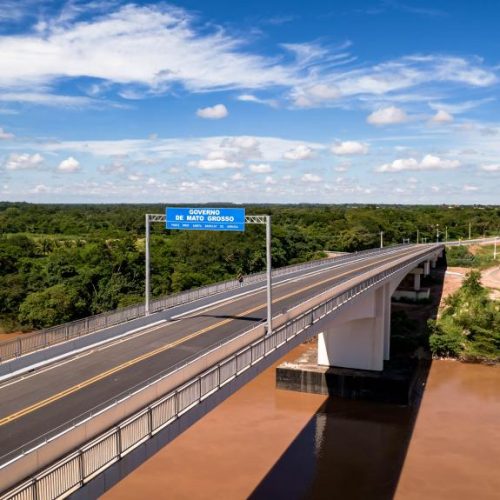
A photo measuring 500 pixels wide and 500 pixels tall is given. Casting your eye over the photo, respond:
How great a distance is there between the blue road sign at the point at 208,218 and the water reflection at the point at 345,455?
1165 centimetres

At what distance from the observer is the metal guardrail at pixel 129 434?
10.5 meters

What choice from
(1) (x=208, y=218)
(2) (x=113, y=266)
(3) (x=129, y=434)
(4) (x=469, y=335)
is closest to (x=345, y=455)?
(1) (x=208, y=218)

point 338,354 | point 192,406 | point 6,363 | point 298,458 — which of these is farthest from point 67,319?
point 192,406

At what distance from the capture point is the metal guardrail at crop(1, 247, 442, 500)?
10.5 meters

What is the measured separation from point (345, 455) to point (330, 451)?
78 cm

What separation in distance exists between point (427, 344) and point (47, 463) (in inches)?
1581

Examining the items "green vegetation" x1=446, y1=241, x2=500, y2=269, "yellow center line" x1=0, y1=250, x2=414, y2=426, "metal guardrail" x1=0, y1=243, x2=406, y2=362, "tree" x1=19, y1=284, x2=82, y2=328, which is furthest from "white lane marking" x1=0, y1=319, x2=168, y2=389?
"green vegetation" x1=446, y1=241, x2=500, y2=269

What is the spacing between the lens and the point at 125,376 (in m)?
18.4

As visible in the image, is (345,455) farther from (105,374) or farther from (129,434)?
(129,434)

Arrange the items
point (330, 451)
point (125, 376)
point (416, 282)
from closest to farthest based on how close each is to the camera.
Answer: point (125, 376), point (330, 451), point (416, 282)

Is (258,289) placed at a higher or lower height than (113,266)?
lower

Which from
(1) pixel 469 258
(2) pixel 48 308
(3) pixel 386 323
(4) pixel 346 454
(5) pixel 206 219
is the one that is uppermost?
(5) pixel 206 219

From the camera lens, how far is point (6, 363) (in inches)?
742

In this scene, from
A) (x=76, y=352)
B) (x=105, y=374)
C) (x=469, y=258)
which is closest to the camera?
(x=105, y=374)
